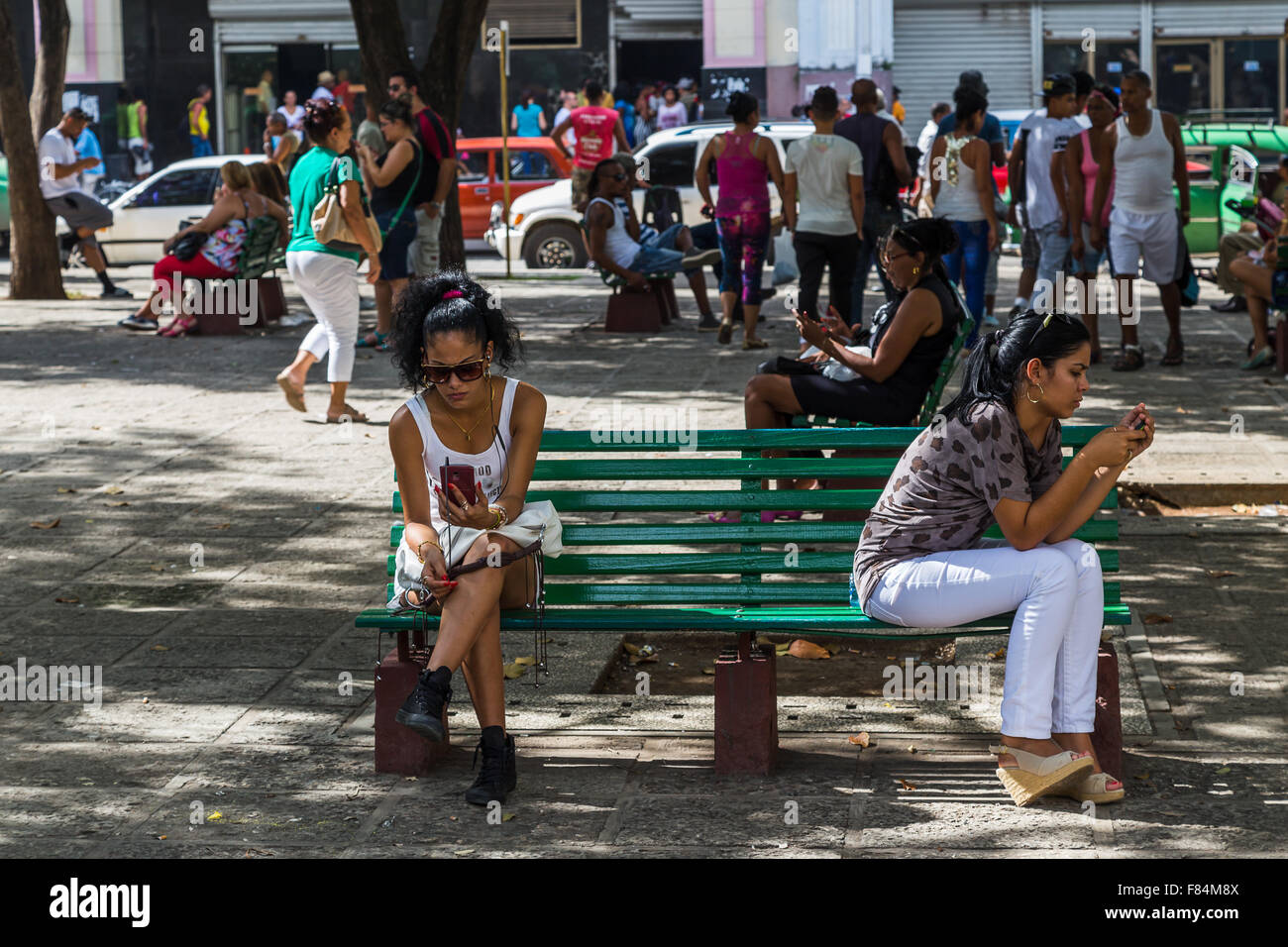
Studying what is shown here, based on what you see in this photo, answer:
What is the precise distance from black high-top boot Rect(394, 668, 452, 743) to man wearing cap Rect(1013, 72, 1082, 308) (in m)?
8.62

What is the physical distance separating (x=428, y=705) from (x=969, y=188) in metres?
9.02

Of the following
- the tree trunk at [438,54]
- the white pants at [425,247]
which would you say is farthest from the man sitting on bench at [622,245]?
the tree trunk at [438,54]

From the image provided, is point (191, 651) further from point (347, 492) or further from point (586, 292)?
point (586, 292)

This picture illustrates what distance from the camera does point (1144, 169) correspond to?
11.8 meters

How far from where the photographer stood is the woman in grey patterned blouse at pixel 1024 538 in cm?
463

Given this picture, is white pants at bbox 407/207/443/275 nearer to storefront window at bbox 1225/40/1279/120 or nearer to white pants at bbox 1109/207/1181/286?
white pants at bbox 1109/207/1181/286

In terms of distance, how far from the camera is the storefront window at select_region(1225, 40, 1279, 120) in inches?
1310

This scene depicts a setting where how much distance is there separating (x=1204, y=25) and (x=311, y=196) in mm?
26788

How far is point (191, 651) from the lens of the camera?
617 centimetres

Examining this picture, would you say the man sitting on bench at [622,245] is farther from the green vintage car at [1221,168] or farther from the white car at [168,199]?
the white car at [168,199]

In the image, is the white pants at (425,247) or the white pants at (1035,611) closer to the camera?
the white pants at (1035,611)

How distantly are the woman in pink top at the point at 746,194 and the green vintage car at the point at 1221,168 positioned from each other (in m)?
7.37
